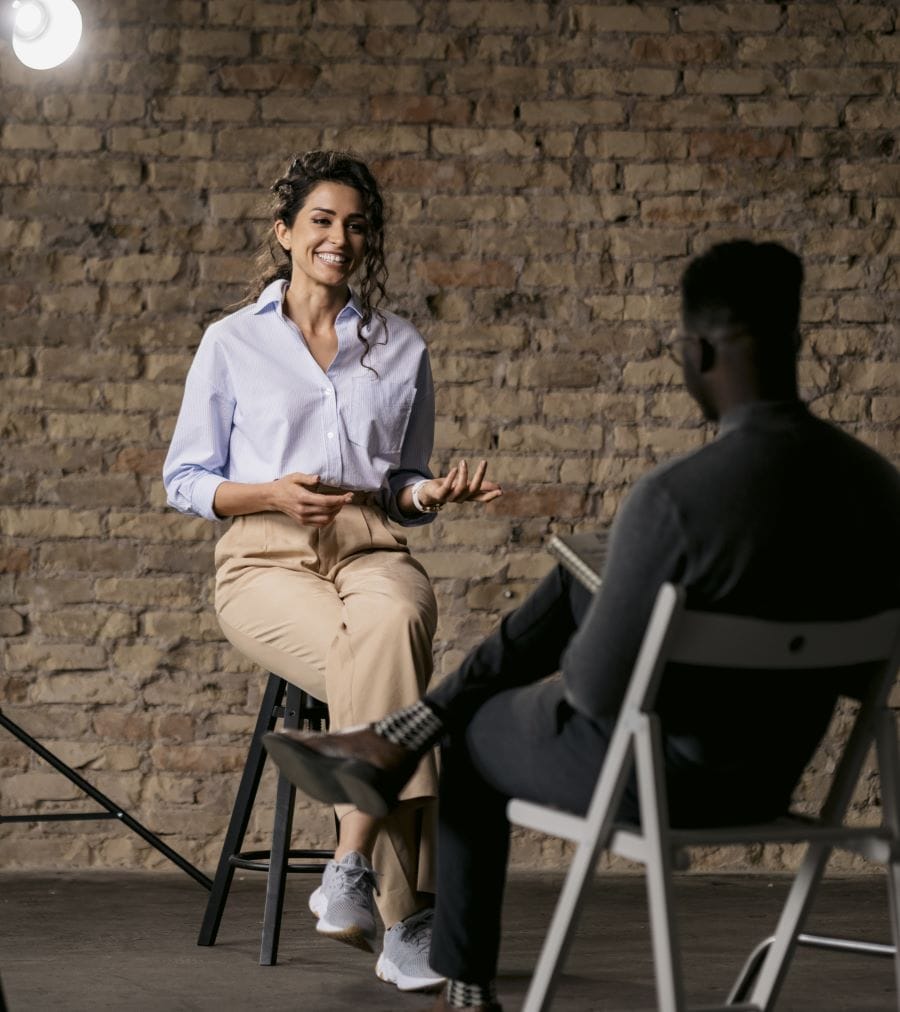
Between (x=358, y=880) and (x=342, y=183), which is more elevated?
(x=342, y=183)

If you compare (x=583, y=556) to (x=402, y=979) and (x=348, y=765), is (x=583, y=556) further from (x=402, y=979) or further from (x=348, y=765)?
(x=402, y=979)

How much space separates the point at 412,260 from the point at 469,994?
256cm

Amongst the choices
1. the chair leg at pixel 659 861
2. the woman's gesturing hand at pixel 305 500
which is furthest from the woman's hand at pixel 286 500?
the chair leg at pixel 659 861

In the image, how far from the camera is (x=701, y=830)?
6.46 ft

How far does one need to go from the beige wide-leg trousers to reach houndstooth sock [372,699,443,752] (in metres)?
0.48

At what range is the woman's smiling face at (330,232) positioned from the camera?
3352 mm

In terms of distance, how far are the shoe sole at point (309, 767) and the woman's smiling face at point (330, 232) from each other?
1.43 meters

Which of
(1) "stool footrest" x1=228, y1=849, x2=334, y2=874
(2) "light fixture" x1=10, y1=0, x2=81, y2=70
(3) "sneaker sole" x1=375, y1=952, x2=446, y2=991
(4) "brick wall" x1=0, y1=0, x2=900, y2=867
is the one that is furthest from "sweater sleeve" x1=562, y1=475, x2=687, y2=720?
(2) "light fixture" x1=10, y1=0, x2=81, y2=70

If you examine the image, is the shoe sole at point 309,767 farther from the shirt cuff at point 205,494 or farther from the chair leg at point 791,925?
the shirt cuff at point 205,494

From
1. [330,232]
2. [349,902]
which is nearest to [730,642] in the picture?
[349,902]

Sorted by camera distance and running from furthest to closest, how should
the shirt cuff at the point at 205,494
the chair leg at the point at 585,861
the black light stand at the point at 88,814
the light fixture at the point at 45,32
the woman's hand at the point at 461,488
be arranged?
the light fixture at the point at 45,32 → the black light stand at the point at 88,814 → the shirt cuff at the point at 205,494 → the woman's hand at the point at 461,488 → the chair leg at the point at 585,861

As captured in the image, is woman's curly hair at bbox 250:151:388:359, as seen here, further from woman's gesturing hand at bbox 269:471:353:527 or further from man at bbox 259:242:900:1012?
man at bbox 259:242:900:1012

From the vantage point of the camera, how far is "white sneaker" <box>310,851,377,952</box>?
270 centimetres

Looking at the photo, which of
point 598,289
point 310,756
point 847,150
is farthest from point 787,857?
point 310,756
